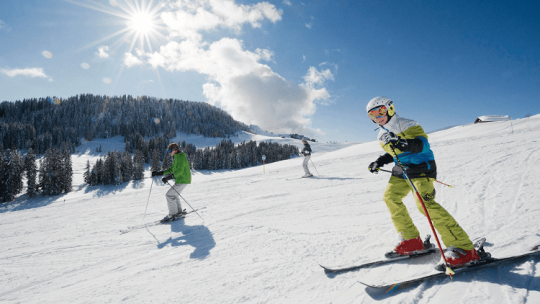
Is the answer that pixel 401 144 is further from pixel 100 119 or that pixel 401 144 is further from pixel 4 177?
pixel 100 119

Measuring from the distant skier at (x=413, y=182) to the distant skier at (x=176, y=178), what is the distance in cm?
560

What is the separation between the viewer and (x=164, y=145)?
104688mm

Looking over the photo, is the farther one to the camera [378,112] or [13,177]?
[13,177]

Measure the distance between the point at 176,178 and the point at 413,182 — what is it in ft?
20.6

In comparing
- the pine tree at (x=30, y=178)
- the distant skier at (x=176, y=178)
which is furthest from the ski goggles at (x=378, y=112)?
the pine tree at (x=30, y=178)

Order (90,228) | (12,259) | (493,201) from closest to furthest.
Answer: (12,259) < (493,201) < (90,228)

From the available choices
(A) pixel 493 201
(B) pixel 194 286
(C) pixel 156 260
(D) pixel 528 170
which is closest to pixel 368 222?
(A) pixel 493 201

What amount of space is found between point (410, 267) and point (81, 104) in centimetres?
21521

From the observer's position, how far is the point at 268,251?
374 centimetres

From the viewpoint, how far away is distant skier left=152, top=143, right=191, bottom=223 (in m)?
6.36

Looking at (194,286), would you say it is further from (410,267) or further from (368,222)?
(368,222)

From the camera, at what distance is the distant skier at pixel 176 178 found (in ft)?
20.9

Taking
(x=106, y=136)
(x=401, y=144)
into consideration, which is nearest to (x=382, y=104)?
(x=401, y=144)

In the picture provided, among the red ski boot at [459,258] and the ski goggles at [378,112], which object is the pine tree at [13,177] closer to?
the ski goggles at [378,112]
